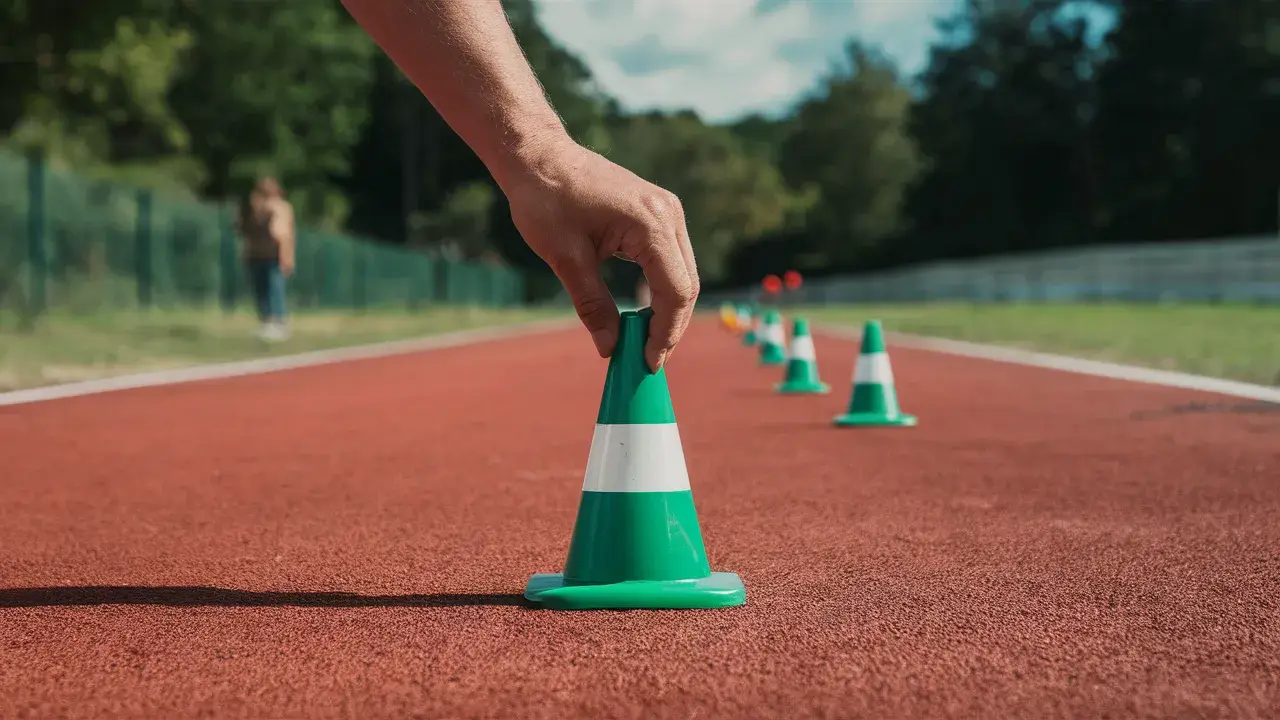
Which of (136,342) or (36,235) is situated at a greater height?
(36,235)

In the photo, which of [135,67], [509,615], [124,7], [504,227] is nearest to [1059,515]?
[509,615]

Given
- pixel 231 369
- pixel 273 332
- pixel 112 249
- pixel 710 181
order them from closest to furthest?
1. pixel 231 369
2. pixel 273 332
3. pixel 112 249
4. pixel 710 181

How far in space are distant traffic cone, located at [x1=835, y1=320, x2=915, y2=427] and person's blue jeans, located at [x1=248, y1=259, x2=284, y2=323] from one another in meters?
13.1

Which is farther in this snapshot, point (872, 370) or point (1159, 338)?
point (1159, 338)

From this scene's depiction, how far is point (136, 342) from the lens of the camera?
1730 centimetres

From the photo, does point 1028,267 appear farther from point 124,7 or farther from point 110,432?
point 110,432

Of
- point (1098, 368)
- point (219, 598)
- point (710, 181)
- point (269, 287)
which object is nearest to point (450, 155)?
point (710, 181)

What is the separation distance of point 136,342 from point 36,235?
9.27 feet

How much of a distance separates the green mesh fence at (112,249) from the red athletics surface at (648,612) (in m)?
11.4

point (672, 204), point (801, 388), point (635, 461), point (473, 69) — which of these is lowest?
point (801, 388)

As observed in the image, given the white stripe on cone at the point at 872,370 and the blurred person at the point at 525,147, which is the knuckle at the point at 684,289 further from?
the white stripe on cone at the point at 872,370

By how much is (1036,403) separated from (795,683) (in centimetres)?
777

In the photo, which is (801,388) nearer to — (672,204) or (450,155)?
(672,204)

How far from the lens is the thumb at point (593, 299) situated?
2965 millimetres
